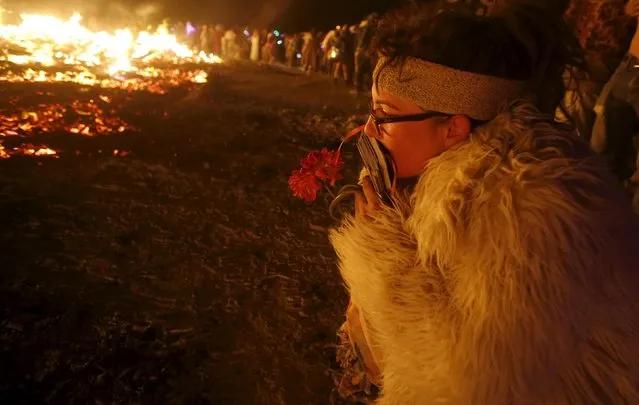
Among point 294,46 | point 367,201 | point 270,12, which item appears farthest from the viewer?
point 270,12

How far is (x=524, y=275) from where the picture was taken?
3.35 ft

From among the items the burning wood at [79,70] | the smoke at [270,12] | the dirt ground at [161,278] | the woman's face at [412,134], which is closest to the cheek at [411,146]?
the woman's face at [412,134]

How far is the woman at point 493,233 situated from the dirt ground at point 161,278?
1723 mm

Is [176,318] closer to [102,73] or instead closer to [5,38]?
[102,73]

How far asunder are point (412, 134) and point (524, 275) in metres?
0.52

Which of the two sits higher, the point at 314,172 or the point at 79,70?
the point at 314,172

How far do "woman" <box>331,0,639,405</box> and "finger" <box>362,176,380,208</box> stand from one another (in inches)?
1.4

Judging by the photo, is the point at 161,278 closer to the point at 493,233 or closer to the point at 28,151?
the point at 493,233

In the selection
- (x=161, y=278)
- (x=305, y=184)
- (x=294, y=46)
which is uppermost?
(x=294, y=46)

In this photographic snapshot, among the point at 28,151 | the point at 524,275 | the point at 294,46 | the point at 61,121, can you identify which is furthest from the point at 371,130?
the point at 294,46

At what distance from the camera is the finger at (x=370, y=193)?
1.50m

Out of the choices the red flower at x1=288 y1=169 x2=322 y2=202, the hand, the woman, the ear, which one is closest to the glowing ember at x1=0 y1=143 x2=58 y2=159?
the red flower at x1=288 y1=169 x2=322 y2=202

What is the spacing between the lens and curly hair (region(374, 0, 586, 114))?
3.95 ft

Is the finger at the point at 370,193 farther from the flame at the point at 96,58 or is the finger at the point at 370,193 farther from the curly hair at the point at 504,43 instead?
the flame at the point at 96,58
